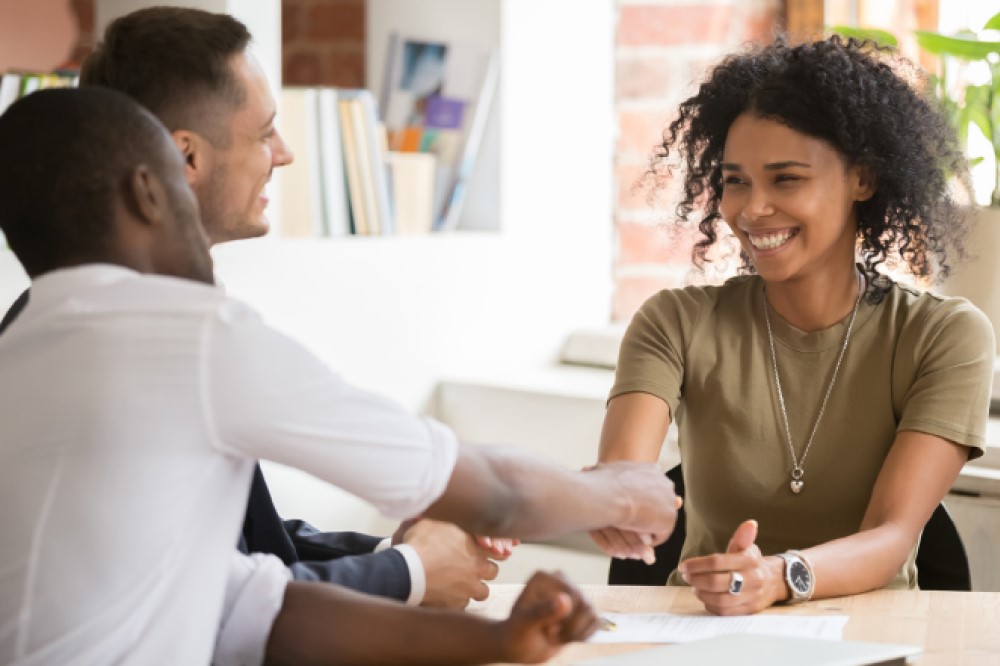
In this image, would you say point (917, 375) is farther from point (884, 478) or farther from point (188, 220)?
point (188, 220)

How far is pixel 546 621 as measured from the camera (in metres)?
1.03

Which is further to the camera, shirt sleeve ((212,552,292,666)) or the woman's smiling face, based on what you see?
the woman's smiling face

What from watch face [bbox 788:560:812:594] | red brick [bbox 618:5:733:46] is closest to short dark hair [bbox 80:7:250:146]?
watch face [bbox 788:560:812:594]

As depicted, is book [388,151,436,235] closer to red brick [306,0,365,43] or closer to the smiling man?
red brick [306,0,365,43]

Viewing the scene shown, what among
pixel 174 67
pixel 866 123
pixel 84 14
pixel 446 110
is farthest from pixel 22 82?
pixel 866 123

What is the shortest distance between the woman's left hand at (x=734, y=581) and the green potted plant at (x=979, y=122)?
123 centimetres

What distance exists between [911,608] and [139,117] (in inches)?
39.0

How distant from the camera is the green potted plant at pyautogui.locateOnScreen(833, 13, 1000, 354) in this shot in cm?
259

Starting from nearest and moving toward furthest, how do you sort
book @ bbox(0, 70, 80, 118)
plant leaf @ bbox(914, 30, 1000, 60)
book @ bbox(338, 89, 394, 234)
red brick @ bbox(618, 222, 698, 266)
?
book @ bbox(0, 70, 80, 118), plant leaf @ bbox(914, 30, 1000, 60), book @ bbox(338, 89, 394, 234), red brick @ bbox(618, 222, 698, 266)

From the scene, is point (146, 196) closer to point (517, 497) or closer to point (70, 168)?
point (70, 168)

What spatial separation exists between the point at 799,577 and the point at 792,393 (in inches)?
17.2

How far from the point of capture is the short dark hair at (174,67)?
1558 millimetres

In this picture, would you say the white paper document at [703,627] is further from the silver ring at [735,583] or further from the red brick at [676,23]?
the red brick at [676,23]

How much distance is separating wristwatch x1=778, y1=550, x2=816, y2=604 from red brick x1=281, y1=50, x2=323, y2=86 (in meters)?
2.14
